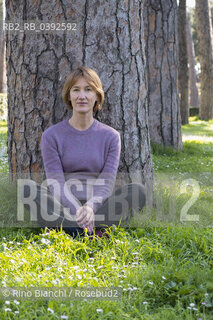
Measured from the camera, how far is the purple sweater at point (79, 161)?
3.66 meters

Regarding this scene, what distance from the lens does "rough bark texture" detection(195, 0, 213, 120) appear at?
15.8 m

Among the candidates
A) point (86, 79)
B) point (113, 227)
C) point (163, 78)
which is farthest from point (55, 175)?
point (163, 78)

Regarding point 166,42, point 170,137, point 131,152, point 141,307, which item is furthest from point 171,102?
point 141,307

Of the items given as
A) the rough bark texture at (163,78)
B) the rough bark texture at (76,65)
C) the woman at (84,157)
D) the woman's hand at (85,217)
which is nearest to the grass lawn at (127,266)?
the woman's hand at (85,217)

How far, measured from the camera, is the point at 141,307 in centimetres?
257

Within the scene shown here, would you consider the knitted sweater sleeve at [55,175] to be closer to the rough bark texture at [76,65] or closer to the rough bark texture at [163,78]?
the rough bark texture at [76,65]

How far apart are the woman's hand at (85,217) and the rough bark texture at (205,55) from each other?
46.3 ft

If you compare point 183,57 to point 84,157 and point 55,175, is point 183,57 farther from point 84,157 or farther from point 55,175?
point 55,175

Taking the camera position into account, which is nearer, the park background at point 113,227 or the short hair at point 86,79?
the park background at point 113,227

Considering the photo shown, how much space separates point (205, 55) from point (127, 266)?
582 inches

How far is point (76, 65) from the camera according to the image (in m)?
3.92

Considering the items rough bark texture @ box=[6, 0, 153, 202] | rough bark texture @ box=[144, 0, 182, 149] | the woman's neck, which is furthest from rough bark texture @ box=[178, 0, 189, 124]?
the woman's neck

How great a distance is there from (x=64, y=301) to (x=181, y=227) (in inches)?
60.1

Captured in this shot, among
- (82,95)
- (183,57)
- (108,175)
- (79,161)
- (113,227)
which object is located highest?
(183,57)
